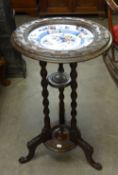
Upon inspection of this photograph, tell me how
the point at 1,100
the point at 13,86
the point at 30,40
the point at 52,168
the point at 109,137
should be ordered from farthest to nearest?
the point at 13,86 < the point at 1,100 < the point at 109,137 < the point at 52,168 < the point at 30,40

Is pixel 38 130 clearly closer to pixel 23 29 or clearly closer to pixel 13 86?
pixel 13 86

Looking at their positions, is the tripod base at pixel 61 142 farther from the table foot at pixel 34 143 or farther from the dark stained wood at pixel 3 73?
the dark stained wood at pixel 3 73

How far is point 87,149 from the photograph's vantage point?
157cm

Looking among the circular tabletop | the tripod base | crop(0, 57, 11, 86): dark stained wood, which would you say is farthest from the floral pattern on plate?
crop(0, 57, 11, 86): dark stained wood

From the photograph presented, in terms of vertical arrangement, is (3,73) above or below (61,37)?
below

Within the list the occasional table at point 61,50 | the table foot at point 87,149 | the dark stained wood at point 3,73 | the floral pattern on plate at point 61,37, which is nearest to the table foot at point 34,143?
the occasional table at point 61,50

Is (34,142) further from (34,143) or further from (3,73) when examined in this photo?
(3,73)

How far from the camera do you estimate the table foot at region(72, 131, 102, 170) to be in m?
1.57

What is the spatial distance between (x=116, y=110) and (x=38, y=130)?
574mm

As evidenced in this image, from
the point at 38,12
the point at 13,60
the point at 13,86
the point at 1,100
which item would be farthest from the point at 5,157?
the point at 38,12

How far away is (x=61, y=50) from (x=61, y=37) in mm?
168

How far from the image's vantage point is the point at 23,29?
1410 millimetres

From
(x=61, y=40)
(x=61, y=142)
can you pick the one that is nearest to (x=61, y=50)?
(x=61, y=40)

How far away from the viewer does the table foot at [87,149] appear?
1573 millimetres
